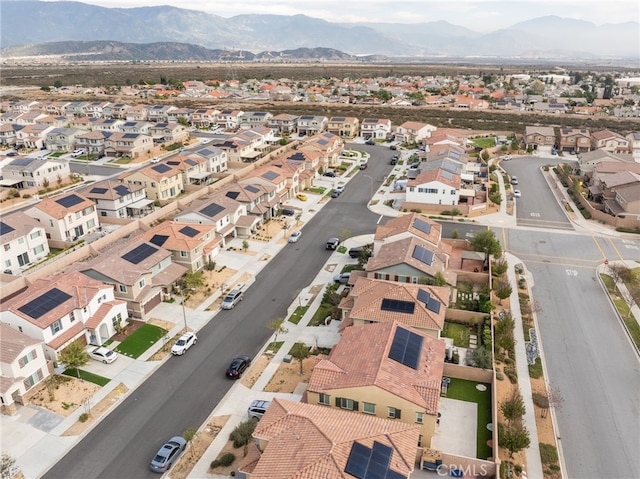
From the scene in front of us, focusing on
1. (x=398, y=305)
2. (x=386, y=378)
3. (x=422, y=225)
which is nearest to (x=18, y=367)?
(x=386, y=378)

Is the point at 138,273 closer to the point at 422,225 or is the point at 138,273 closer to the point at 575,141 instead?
the point at 422,225

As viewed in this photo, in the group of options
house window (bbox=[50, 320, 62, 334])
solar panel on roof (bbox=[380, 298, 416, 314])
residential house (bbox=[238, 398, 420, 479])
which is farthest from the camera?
solar panel on roof (bbox=[380, 298, 416, 314])

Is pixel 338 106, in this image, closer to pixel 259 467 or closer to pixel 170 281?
pixel 170 281

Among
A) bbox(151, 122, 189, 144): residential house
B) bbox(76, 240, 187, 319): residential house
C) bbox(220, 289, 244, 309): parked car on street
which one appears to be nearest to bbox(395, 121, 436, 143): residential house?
bbox(151, 122, 189, 144): residential house

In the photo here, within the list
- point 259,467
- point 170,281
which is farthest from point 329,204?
point 259,467

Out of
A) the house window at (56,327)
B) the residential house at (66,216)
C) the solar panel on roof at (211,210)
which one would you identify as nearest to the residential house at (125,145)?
the residential house at (66,216)

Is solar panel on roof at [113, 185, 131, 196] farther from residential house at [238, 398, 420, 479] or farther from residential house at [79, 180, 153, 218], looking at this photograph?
residential house at [238, 398, 420, 479]

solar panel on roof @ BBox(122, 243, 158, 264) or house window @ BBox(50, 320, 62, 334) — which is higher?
solar panel on roof @ BBox(122, 243, 158, 264)

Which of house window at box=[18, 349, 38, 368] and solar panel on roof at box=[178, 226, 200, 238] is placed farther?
solar panel on roof at box=[178, 226, 200, 238]
